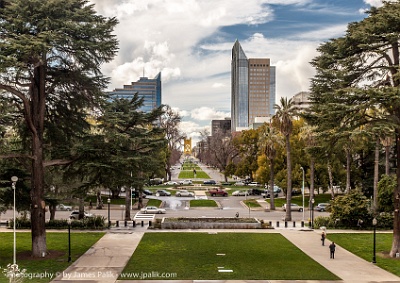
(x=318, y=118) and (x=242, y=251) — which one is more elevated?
(x=318, y=118)

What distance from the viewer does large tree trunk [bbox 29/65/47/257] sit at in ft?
88.7

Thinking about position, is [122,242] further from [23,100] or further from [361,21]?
[361,21]

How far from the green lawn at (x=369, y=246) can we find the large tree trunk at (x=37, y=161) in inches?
826

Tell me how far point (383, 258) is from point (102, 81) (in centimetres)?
2119

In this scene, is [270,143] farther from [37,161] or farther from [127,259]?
[37,161]

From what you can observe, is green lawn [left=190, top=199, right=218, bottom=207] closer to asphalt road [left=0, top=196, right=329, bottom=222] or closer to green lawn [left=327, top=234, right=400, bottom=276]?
asphalt road [left=0, top=196, right=329, bottom=222]

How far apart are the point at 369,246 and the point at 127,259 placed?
17795 millimetres

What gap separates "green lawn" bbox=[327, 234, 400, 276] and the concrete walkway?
2.22 ft

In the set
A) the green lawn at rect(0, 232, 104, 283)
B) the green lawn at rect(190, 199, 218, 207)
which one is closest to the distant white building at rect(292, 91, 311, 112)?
the green lawn at rect(190, 199, 218, 207)

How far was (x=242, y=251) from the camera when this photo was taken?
29.7 metres

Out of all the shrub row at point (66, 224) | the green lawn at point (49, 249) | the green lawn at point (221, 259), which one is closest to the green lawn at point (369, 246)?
the green lawn at point (221, 259)

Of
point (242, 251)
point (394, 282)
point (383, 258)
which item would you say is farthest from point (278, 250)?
point (394, 282)

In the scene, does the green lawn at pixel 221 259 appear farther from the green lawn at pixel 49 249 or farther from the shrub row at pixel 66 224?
the shrub row at pixel 66 224

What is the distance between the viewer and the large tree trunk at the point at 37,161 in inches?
1065
